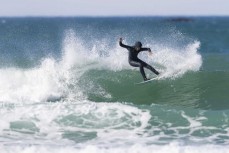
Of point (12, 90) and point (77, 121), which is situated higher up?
point (12, 90)

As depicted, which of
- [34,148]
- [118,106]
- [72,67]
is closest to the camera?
[34,148]

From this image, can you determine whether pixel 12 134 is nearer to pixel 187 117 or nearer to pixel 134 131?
pixel 134 131

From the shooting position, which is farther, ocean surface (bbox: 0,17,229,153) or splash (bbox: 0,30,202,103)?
splash (bbox: 0,30,202,103)

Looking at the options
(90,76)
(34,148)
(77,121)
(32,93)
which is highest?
(90,76)

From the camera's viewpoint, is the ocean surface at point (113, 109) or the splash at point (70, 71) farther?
the splash at point (70, 71)

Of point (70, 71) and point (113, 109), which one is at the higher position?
point (70, 71)

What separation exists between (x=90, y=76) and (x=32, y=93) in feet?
12.6

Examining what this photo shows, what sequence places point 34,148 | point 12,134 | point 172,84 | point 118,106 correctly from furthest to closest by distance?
point 172,84
point 118,106
point 12,134
point 34,148

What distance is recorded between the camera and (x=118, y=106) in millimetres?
14344

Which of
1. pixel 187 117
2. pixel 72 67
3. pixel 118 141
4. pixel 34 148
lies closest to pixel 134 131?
pixel 118 141

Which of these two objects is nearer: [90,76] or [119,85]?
[119,85]

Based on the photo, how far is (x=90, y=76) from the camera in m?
19.7

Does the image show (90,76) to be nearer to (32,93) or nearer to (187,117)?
(32,93)

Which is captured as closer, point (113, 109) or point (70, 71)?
point (113, 109)
